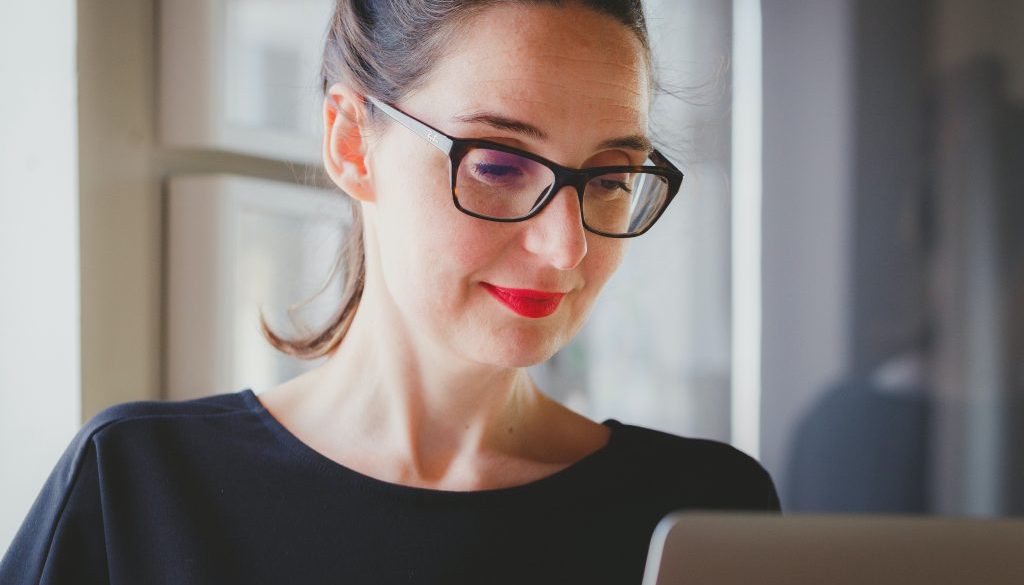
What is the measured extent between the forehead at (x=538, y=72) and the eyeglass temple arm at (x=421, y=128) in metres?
0.02

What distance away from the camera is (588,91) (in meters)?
0.94

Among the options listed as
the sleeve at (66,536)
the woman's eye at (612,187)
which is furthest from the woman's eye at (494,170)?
the sleeve at (66,536)

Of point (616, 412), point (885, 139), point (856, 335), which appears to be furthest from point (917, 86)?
point (616, 412)

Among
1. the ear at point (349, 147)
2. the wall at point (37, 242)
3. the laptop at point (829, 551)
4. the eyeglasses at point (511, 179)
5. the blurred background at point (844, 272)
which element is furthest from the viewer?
the blurred background at point (844, 272)

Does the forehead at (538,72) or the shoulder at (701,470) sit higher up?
the forehead at (538,72)

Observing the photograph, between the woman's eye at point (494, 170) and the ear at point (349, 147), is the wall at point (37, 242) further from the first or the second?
the woman's eye at point (494, 170)

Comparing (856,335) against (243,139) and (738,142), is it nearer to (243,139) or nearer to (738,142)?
(738,142)

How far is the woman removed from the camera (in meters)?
0.93

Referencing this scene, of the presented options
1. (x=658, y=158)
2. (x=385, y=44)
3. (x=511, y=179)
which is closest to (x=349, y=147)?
(x=385, y=44)

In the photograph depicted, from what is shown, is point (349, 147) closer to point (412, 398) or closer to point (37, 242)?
point (412, 398)

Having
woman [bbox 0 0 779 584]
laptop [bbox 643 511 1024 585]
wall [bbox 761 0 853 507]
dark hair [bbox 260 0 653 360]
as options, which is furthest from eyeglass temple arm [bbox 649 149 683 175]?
wall [bbox 761 0 853 507]

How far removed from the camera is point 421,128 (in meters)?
0.93

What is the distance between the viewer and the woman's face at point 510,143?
920 mm

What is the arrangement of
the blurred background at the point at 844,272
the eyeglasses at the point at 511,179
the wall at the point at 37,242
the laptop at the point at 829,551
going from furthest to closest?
1. the blurred background at the point at 844,272
2. the wall at the point at 37,242
3. the eyeglasses at the point at 511,179
4. the laptop at the point at 829,551
